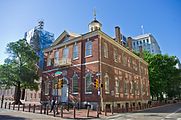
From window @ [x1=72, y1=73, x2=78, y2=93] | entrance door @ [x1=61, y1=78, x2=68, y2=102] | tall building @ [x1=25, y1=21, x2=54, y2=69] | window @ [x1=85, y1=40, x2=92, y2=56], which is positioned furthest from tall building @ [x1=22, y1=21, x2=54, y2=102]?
window @ [x1=85, y1=40, x2=92, y2=56]

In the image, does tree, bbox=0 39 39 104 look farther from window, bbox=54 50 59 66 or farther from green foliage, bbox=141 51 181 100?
green foliage, bbox=141 51 181 100

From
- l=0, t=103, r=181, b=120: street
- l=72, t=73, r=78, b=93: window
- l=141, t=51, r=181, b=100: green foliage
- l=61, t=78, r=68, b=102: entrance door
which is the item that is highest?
l=141, t=51, r=181, b=100: green foliage

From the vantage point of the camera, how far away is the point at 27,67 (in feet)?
91.8

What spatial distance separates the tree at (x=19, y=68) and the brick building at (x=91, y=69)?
2619mm

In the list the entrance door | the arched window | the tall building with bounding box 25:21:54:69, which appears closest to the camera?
the arched window

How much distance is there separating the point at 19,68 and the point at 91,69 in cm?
1155

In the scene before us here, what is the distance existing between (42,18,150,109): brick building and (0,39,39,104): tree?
262 cm

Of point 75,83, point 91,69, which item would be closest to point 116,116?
point 91,69

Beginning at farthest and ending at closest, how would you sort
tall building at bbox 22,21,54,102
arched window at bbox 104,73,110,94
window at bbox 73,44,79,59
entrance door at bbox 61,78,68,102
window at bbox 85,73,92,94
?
tall building at bbox 22,21,54,102, window at bbox 73,44,79,59, entrance door at bbox 61,78,68,102, arched window at bbox 104,73,110,94, window at bbox 85,73,92,94

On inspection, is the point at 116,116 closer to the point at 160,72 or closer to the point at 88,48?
the point at 88,48

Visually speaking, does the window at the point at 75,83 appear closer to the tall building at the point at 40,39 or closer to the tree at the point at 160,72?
the tall building at the point at 40,39

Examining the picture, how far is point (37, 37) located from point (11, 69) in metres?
29.3

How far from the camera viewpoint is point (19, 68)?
86.8 ft

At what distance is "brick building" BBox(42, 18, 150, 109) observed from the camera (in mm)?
22109
